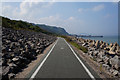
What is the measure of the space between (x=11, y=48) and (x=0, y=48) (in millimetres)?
1127

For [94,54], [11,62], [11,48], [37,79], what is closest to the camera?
[37,79]

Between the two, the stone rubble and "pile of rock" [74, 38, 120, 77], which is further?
the stone rubble

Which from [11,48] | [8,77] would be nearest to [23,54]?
[11,48]

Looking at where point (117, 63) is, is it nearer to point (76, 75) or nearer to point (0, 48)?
point (76, 75)

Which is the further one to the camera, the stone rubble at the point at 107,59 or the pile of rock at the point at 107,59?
the stone rubble at the point at 107,59

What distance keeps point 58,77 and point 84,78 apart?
126 cm

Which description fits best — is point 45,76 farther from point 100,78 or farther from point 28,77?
point 100,78

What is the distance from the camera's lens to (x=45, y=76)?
617 cm

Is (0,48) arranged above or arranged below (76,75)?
above

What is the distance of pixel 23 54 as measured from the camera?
9547mm

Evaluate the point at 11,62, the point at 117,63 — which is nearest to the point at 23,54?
the point at 11,62

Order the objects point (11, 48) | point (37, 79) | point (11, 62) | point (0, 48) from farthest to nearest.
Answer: point (11, 48)
point (0, 48)
point (11, 62)
point (37, 79)

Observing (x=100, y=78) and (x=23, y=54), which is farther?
(x=23, y=54)

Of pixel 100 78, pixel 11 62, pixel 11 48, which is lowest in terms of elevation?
pixel 100 78
